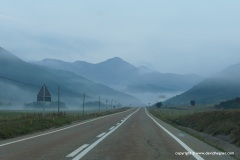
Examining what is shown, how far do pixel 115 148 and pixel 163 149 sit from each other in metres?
1.82

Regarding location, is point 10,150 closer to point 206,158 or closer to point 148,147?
point 148,147

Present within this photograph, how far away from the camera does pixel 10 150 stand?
49.9ft

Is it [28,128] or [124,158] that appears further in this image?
[28,128]

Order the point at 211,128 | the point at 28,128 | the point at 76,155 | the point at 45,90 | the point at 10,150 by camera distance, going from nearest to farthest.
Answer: the point at 76,155 → the point at 10,150 → the point at 28,128 → the point at 211,128 → the point at 45,90

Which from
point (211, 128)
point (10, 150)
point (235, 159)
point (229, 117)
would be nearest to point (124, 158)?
point (235, 159)

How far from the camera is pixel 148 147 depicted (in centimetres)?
1605

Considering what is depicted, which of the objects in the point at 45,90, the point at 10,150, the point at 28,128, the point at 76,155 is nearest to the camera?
the point at 76,155

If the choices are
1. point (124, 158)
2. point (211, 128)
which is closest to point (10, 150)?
point (124, 158)

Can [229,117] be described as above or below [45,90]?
below

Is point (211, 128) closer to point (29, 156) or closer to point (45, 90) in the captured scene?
point (45, 90)

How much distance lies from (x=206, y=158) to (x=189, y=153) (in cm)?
133

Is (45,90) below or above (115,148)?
above

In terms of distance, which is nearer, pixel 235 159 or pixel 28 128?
pixel 235 159

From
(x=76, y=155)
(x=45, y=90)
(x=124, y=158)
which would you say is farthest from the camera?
(x=45, y=90)
